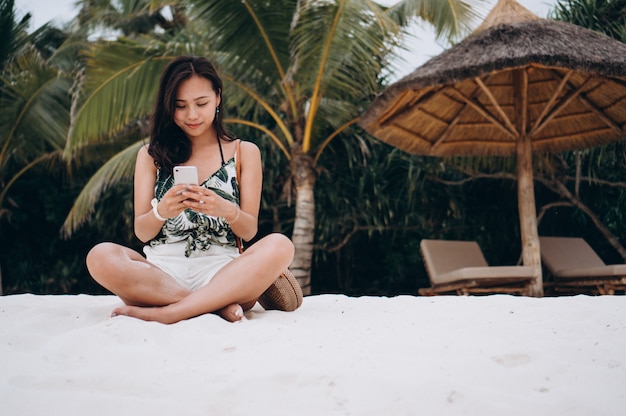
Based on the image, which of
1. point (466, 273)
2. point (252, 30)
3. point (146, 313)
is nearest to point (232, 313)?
point (146, 313)

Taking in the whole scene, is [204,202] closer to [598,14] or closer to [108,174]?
[108,174]

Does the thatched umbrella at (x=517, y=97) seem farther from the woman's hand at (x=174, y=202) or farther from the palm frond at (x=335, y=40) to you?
the woman's hand at (x=174, y=202)

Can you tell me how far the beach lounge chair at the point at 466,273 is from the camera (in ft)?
17.4

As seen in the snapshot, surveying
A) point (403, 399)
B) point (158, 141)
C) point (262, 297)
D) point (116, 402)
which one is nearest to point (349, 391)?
point (403, 399)

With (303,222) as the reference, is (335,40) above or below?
above

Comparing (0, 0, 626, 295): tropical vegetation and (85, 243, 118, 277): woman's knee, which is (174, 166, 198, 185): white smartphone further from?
(0, 0, 626, 295): tropical vegetation

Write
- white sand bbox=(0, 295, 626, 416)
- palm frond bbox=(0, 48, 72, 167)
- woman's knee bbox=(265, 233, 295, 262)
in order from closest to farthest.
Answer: white sand bbox=(0, 295, 626, 416), woman's knee bbox=(265, 233, 295, 262), palm frond bbox=(0, 48, 72, 167)

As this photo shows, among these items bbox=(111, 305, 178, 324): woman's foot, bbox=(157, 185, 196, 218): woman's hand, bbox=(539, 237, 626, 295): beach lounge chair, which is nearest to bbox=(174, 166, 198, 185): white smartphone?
bbox=(157, 185, 196, 218): woman's hand

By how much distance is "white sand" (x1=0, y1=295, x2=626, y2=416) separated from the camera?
1451 millimetres

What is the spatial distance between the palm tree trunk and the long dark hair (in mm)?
3388

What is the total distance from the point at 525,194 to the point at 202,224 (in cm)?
396

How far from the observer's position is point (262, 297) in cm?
275

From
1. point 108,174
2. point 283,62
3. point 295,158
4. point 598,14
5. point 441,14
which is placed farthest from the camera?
point 598,14

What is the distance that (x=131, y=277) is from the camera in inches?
93.2
